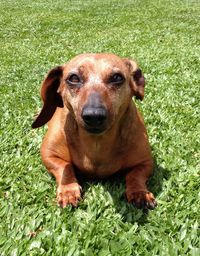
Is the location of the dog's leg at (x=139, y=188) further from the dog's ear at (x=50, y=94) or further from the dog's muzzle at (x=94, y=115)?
the dog's ear at (x=50, y=94)

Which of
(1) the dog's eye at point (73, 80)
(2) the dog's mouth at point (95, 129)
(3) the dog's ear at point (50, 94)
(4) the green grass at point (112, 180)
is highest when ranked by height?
(1) the dog's eye at point (73, 80)

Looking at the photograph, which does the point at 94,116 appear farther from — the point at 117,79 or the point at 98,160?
the point at 98,160

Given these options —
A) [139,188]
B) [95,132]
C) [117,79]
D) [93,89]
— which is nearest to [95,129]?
[95,132]

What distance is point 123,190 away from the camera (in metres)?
3.98

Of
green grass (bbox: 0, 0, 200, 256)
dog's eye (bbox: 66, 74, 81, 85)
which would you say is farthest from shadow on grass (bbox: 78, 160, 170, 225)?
dog's eye (bbox: 66, 74, 81, 85)

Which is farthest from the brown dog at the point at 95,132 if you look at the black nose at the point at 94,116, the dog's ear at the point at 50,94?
the black nose at the point at 94,116

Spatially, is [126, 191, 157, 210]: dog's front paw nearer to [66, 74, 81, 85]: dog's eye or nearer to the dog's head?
the dog's head

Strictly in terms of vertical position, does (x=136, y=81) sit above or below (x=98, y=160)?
above

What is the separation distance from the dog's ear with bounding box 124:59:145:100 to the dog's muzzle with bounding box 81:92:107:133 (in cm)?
77

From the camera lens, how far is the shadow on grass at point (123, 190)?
3.57m

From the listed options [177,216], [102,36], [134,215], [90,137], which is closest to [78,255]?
[134,215]

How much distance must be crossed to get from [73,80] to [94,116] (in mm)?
672

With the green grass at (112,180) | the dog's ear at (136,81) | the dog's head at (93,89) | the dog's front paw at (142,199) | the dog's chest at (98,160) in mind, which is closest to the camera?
the green grass at (112,180)

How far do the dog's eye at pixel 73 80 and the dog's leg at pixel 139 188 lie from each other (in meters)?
0.90
